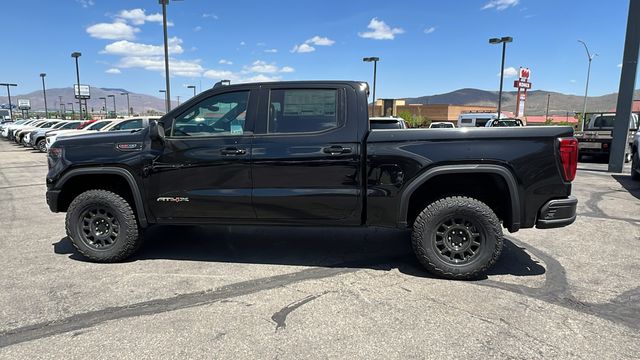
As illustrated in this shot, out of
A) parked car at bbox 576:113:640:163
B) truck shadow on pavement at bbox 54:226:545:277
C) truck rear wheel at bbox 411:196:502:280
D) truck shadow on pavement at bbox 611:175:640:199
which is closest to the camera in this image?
truck rear wheel at bbox 411:196:502:280

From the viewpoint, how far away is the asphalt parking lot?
121 inches

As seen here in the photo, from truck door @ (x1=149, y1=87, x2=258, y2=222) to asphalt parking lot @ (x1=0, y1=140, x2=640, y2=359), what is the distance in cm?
67

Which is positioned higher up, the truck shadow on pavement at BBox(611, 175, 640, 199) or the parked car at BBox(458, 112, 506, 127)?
the parked car at BBox(458, 112, 506, 127)

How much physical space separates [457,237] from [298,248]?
1.94 metres

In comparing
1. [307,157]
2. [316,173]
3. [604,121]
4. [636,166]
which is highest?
[604,121]

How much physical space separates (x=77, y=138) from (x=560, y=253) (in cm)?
571

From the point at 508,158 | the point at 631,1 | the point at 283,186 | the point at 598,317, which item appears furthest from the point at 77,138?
the point at 631,1

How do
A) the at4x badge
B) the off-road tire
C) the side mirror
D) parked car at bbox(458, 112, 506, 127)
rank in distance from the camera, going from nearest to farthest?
the side mirror < the at4x badge < the off-road tire < parked car at bbox(458, 112, 506, 127)

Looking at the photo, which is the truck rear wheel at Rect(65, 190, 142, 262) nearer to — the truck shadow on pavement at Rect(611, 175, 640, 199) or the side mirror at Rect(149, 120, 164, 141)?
the side mirror at Rect(149, 120, 164, 141)

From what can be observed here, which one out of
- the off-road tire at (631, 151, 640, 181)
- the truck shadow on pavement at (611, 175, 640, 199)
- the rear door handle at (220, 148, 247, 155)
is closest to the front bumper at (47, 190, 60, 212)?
the rear door handle at (220, 148, 247, 155)

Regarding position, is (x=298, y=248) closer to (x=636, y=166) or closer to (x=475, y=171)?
(x=475, y=171)

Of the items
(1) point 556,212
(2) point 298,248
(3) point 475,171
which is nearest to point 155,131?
(2) point 298,248

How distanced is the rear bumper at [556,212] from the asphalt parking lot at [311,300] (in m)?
0.61

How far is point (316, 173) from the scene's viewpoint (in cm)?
430
